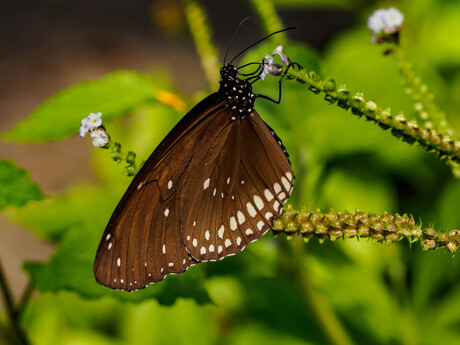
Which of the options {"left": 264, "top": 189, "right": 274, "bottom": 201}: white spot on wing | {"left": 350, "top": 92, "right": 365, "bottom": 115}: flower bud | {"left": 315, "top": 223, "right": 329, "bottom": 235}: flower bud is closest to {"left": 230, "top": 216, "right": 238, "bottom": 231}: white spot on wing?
{"left": 264, "top": 189, "right": 274, "bottom": 201}: white spot on wing

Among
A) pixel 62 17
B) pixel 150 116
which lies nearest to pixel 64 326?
pixel 150 116

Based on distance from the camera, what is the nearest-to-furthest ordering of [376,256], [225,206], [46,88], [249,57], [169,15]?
[225,206] < [249,57] < [376,256] < [169,15] < [46,88]

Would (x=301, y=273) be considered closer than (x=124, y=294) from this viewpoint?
No

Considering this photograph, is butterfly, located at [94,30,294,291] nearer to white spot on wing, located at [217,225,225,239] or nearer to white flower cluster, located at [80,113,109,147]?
white spot on wing, located at [217,225,225,239]

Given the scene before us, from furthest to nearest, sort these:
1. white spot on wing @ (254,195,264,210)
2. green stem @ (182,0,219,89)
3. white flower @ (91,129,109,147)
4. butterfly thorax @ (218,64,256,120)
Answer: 1. green stem @ (182,0,219,89)
2. butterfly thorax @ (218,64,256,120)
3. white spot on wing @ (254,195,264,210)
4. white flower @ (91,129,109,147)

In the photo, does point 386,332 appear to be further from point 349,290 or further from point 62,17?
point 62,17

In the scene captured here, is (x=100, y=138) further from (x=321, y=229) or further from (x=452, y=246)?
(x=452, y=246)
